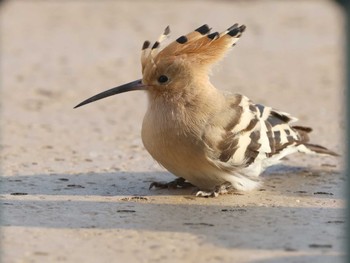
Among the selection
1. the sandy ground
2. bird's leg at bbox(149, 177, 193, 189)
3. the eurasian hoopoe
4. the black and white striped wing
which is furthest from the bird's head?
the sandy ground

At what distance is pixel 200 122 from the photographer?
5.19 m

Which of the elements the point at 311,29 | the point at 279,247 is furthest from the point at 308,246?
the point at 311,29

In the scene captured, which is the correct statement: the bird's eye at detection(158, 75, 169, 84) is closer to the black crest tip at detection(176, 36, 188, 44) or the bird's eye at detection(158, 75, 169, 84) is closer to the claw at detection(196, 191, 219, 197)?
the black crest tip at detection(176, 36, 188, 44)

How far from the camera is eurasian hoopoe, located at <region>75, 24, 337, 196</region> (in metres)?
5.16

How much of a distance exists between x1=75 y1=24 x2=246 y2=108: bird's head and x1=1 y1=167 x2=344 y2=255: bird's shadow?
2.00ft

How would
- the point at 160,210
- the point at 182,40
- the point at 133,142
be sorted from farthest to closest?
the point at 133,142 → the point at 182,40 → the point at 160,210

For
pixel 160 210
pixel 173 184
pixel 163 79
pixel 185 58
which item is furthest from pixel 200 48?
pixel 160 210

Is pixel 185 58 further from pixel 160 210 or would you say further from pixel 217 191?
pixel 160 210

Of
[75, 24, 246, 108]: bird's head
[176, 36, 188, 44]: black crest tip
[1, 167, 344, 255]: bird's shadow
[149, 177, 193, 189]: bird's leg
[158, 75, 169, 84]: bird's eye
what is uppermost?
[176, 36, 188, 44]: black crest tip

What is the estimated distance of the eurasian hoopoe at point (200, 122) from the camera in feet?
16.9

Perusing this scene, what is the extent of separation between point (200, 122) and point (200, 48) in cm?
45

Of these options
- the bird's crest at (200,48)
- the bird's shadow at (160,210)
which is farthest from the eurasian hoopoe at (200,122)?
the bird's shadow at (160,210)

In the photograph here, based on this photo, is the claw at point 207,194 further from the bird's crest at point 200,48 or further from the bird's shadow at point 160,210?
the bird's crest at point 200,48

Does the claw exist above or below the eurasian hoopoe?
below
